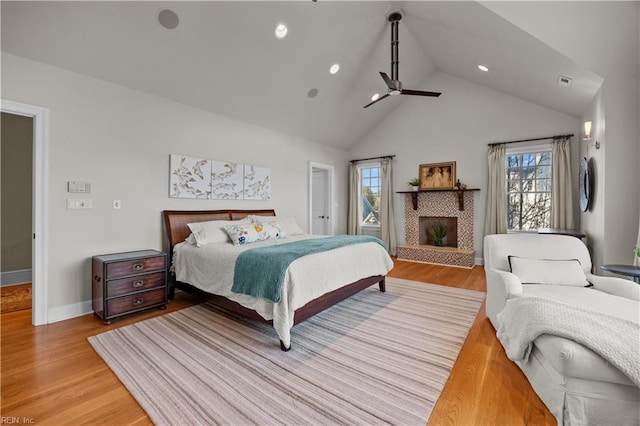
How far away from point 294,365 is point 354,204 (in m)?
5.29

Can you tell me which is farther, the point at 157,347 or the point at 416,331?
the point at 416,331

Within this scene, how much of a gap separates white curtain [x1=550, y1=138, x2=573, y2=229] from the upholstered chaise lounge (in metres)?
2.40

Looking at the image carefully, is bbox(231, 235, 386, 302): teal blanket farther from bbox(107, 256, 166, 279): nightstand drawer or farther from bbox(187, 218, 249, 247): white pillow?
bbox(107, 256, 166, 279): nightstand drawer

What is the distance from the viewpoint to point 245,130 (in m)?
4.77

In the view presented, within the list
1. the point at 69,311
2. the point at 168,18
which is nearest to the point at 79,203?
the point at 69,311

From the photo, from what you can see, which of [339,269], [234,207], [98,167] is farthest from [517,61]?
[98,167]

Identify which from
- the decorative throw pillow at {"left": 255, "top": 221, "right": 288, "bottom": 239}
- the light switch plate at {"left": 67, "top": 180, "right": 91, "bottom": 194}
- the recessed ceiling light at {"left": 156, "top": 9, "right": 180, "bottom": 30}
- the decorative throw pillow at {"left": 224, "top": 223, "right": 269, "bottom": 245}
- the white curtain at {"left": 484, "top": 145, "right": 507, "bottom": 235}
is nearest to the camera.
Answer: the recessed ceiling light at {"left": 156, "top": 9, "right": 180, "bottom": 30}

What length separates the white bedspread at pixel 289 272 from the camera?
7.59 ft

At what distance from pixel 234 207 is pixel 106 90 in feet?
7.18

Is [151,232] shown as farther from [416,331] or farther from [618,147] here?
[618,147]

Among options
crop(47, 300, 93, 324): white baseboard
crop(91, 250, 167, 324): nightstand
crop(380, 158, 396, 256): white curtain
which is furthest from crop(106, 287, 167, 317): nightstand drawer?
crop(380, 158, 396, 256): white curtain

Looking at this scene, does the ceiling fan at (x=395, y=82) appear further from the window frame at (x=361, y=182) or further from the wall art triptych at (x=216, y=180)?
the window frame at (x=361, y=182)

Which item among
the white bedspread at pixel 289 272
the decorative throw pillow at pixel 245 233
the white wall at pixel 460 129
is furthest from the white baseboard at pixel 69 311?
the white wall at pixel 460 129

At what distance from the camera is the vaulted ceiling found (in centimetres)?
268
